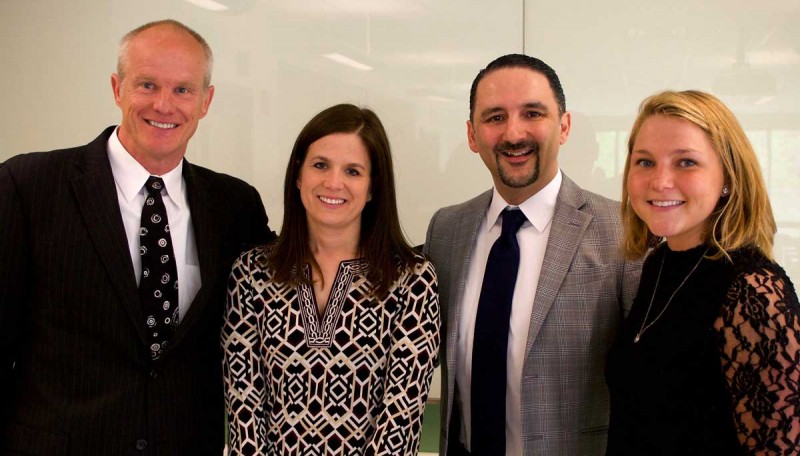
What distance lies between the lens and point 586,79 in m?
3.18

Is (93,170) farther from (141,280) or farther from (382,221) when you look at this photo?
(382,221)

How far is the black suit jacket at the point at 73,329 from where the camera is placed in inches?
70.1

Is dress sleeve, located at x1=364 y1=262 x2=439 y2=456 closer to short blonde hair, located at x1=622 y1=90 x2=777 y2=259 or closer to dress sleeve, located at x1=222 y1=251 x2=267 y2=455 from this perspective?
dress sleeve, located at x1=222 y1=251 x2=267 y2=455

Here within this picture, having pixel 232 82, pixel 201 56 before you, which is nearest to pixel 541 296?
pixel 201 56

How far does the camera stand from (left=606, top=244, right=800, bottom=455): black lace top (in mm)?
1374

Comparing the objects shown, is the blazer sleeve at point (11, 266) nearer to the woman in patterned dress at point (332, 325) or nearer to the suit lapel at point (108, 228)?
the suit lapel at point (108, 228)

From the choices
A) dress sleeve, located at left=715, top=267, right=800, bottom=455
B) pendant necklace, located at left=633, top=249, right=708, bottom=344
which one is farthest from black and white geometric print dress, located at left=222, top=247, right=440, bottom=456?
dress sleeve, located at left=715, top=267, right=800, bottom=455

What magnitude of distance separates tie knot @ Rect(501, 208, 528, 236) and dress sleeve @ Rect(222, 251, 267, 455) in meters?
0.76

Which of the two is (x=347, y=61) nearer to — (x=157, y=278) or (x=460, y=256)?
(x=460, y=256)

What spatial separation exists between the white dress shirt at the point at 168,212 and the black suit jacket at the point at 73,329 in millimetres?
59

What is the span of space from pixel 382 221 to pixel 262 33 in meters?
1.77

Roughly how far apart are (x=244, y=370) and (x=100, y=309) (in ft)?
1.34

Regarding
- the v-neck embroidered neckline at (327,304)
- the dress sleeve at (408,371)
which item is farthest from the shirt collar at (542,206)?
the v-neck embroidered neckline at (327,304)

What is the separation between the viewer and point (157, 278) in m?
1.87
